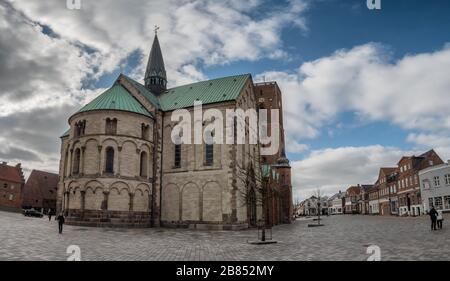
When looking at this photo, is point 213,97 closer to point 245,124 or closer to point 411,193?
point 245,124

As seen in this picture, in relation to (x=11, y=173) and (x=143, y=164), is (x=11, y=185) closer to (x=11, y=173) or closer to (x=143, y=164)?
(x=11, y=173)

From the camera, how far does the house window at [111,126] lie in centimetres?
3551

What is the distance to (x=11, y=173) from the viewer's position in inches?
3091

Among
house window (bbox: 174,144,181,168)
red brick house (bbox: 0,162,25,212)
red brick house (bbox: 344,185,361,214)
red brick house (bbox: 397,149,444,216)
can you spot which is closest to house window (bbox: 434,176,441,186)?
red brick house (bbox: 397,149,444,216)

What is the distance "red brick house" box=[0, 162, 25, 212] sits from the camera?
75.7m

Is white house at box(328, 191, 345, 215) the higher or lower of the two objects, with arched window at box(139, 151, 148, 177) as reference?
lower

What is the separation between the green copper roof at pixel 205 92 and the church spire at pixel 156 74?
16.5 ft

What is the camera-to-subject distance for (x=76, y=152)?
35.9 m

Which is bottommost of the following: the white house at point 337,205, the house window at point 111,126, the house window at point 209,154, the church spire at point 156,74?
the white house at point 337,205

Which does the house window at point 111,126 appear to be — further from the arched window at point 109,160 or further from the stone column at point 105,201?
the stone column at point 105,201

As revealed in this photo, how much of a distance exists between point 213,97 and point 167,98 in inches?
319

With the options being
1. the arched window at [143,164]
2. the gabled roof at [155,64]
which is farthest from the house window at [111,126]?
the gabled roof at [155,64]

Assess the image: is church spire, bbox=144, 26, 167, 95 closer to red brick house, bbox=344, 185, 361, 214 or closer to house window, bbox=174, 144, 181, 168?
house window, bbox=174, 144, 181, 168

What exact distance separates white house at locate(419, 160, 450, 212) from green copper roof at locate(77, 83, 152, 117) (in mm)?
50510
